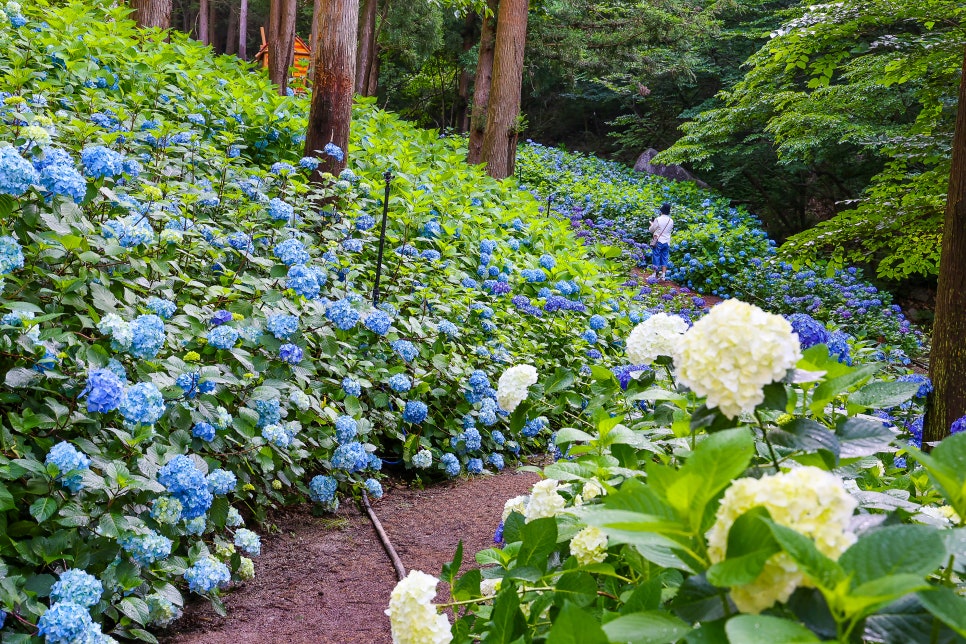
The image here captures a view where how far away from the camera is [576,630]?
80 centimetres

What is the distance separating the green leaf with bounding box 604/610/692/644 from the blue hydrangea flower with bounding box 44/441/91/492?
5.33ft

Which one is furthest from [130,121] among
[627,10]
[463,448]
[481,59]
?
[627,10]

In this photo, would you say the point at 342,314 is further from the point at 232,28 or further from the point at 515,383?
the point at 232,28

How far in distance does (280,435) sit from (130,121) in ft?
9.88

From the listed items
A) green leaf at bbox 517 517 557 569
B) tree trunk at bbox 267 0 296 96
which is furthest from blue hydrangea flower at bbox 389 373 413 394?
tree trunk at bbox 267 0 296 96

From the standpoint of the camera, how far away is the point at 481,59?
1137 cm

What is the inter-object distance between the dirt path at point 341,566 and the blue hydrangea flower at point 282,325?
2.92ft

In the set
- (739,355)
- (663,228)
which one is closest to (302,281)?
(739,355)

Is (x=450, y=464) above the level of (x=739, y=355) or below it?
below

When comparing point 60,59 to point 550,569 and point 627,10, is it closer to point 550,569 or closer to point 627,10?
point 550,569

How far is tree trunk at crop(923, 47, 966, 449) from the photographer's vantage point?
3.15 m

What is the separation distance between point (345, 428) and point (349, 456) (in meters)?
0.13

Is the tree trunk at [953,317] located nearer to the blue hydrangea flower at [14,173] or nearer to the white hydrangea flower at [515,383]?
the white hydrangea flower at [515,383]

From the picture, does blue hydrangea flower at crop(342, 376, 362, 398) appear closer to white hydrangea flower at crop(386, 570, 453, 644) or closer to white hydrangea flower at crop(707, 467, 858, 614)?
white hydrangea flower at crop(386, 570, 453, 644)
